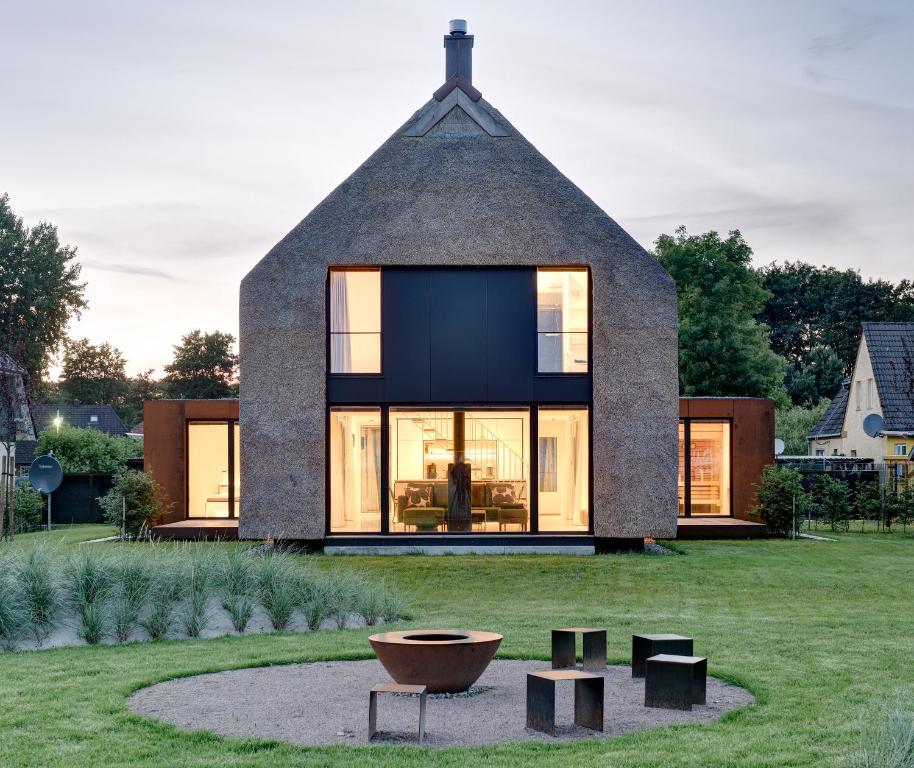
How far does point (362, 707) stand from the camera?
25.8ft

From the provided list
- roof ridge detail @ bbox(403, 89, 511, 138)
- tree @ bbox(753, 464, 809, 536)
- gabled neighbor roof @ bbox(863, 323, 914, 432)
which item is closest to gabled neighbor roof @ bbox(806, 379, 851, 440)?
gabled neighbor roof @ bbox(863, 323, 914, 432)

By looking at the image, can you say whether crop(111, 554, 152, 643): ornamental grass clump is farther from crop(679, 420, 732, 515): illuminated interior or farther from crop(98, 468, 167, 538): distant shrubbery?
crop(679, 420, 732, 515): illuminated interior

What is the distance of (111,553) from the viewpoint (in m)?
12.1

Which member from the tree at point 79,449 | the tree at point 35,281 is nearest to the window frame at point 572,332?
the tree at point 79,449

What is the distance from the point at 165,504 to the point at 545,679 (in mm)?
17915

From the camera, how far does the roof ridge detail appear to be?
66.3ft

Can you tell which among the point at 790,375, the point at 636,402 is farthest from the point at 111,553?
the point at 790,375

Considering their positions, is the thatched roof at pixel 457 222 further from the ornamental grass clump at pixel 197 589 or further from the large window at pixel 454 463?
the ornamental grass clump at pixel 197 589

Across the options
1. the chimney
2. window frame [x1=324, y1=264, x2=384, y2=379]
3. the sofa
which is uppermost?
the chimney

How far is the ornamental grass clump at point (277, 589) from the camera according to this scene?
11508mm

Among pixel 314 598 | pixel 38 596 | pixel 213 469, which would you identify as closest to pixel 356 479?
pixel 213 469

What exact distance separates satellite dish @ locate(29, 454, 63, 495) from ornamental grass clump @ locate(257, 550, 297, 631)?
14722mm

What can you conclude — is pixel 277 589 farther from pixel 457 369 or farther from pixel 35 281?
pixel 35 281

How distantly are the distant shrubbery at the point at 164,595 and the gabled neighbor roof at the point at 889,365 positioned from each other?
1144 inches
